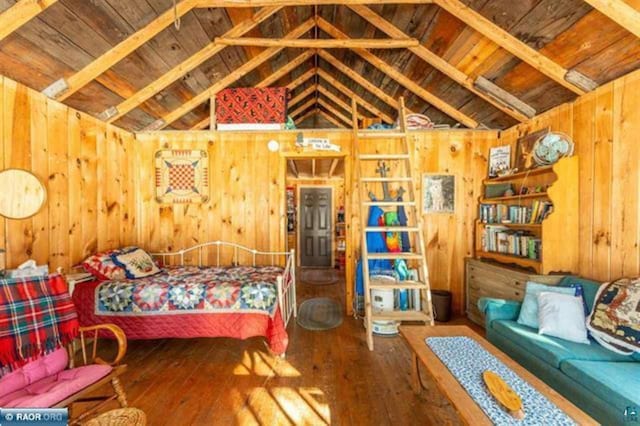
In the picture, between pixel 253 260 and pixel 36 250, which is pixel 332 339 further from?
pixel 36 250

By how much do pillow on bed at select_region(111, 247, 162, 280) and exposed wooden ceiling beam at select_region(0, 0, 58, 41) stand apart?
1.92 metres

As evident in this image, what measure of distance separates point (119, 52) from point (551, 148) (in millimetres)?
3824

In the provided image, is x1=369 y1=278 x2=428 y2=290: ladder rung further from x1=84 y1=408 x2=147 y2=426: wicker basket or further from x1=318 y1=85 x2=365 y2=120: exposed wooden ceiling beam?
x1=318 y1=85 x2=365 y2=120: exposed wooden ceiling beam

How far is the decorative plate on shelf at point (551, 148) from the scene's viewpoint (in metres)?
2.65

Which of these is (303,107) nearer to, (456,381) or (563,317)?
(563,317)

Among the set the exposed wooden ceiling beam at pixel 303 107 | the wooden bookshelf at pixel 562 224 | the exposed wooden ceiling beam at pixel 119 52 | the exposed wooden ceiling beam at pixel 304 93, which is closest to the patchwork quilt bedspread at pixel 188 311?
the exposed wooden ceiling beam at pixel 119 52

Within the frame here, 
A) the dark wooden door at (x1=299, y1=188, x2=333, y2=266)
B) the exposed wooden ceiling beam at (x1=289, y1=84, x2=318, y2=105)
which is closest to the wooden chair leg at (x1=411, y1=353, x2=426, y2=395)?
the exposed wooden ceiling beam at (x1=289, y1=84, x2=318, y2=105)

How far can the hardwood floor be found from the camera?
6.18 feet

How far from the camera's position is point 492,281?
3.14 meters

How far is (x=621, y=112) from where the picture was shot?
2277mm

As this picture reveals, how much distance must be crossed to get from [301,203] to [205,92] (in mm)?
3948

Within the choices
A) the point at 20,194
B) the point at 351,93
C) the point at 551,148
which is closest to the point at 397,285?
the point at 551,148

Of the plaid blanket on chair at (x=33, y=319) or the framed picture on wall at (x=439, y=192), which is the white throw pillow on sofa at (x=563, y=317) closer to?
the framed picture on wall at (x=439, y=192)

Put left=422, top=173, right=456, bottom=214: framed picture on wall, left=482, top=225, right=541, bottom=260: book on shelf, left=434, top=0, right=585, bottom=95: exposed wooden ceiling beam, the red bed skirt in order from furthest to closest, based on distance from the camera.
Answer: left=422, top=173, right=456, bottom=214: framed picture on wall → left=482, top=225, right=541, bottom=260: book on shelf → the red bed skirt → left=434, top=0, right=585, bottom=95: exposed wooden ceiling beam
